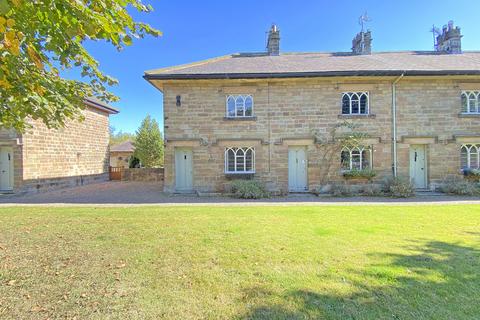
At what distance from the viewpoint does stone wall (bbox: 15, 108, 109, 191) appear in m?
12.7

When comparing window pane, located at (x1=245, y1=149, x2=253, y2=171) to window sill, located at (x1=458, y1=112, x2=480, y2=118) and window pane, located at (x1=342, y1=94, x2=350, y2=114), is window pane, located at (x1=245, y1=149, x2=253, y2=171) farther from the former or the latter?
window sill, located at (x1=458, y1=112, x2=480, y2=118)

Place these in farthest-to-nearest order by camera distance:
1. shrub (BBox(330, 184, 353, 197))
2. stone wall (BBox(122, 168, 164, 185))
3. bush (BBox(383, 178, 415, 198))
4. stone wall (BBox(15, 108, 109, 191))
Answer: stone wall (BBox(122, 168, 164, 185)) → stone wall (BBox(15, 108, 109, 191)) → shrub (BBox(330, 184, 353, 197)) → bush (BBox(383, 178, 415, 198))

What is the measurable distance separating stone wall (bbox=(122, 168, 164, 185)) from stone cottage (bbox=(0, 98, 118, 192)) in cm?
159

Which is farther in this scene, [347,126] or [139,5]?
[347,126]

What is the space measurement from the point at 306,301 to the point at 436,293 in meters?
1.62

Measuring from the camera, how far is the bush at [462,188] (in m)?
11.2

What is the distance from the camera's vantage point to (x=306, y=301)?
3014 mm

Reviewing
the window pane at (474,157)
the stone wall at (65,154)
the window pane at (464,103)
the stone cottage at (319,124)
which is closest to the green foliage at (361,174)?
the stone cottage at (319,124)

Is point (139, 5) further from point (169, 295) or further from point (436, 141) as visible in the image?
point (436, 141)

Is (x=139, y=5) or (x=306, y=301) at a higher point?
(x=139, y=5)

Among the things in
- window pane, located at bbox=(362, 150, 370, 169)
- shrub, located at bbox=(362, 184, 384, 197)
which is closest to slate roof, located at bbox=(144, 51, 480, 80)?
window pane, located at bbox=(362, 150, 370, 169)

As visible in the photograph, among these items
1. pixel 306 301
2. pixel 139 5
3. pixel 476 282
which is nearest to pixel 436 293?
pixel 476 282

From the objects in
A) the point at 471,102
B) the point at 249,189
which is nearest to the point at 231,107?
the point at 249,189

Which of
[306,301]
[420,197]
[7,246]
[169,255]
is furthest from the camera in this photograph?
[420,197]
